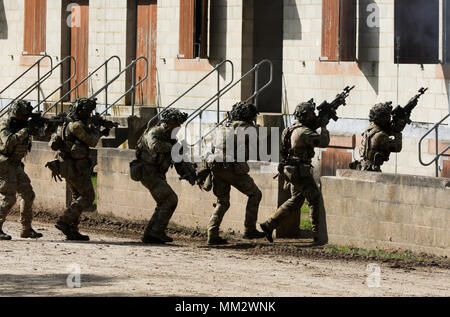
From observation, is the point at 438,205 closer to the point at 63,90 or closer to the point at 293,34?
the point at 293,34

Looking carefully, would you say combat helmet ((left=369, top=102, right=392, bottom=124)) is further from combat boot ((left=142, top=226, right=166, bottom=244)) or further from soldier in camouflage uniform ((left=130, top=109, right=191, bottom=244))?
combat boot ((left=142, top=226, right=166, bottom=244))

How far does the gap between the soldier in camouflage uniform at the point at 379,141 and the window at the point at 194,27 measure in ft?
25.5

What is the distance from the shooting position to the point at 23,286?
46.2 ft

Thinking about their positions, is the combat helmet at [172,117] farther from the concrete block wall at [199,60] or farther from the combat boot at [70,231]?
the concrete block wall at [199,60]

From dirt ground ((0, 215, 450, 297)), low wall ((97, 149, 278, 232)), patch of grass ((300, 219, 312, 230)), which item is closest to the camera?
dirt ground ((0, 215, 450, 297))

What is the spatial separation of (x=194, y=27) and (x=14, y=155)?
795 centimetres

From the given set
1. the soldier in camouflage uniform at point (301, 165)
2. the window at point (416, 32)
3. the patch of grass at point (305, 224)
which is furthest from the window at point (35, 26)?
the soldier in camouflage uniform at point (301, 165)

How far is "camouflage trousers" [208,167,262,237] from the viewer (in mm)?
18078

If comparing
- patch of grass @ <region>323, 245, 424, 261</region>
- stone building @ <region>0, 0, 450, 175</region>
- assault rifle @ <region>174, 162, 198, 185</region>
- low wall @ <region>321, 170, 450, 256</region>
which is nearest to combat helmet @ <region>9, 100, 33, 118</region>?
assault rifle @ <region>174, 162, 198, 185</region>

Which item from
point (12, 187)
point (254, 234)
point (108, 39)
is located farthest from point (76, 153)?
point (108, 39)

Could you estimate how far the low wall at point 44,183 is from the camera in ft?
73.0

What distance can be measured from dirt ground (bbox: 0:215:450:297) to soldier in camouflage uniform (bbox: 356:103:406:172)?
174 centimetres

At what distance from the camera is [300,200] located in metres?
18.2

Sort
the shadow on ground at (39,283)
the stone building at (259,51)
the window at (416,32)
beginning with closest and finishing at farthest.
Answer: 1. the shadow on ground at (39,283)
2. the window at (416,32)
3. the stone building at (259,51)
